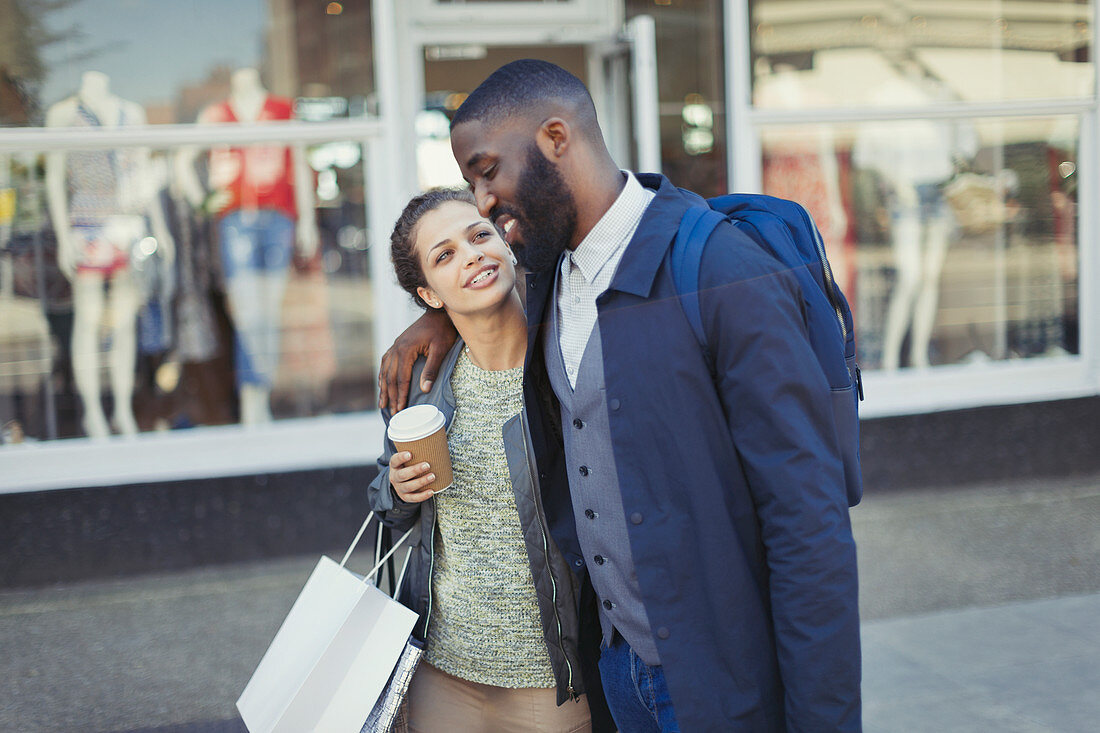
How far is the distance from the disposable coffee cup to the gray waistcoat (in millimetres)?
331

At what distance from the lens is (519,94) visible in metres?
1.80

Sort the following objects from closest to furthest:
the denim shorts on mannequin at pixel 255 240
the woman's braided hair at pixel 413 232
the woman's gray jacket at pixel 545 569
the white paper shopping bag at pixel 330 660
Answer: the white paper shopping bag at pixel 330 660 < the woman's gray jacket at pixel 545 569 < the woman's braided hair at pixel 413 232 < the denim shorts on mannequin at pixel 255 240

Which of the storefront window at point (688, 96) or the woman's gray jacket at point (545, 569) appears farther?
the storefront window at point (688, 96)

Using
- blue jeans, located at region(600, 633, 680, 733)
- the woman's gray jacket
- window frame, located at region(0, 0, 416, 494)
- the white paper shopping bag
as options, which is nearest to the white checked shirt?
the woman's gray jacket

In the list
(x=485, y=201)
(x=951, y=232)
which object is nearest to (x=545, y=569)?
(x=485, y=201)

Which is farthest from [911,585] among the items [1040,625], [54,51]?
[54,51]

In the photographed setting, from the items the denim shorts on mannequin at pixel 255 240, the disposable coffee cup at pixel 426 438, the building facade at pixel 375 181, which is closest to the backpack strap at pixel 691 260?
the disposable coffee cup at pixel 426 438

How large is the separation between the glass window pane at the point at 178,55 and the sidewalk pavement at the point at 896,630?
257cm

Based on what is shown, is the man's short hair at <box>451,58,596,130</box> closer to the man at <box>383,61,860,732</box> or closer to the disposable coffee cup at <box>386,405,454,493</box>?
the man at <box>383,61,860,732</box>

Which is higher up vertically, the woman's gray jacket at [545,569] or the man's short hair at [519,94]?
the man's short hair at [519,94]

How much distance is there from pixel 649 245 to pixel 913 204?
5.23 metres

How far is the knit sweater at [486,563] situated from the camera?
2260 millimetres

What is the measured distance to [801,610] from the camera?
163 centimetres

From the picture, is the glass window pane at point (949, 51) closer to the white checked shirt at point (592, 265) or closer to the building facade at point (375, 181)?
the building facade at point (375, 181)
